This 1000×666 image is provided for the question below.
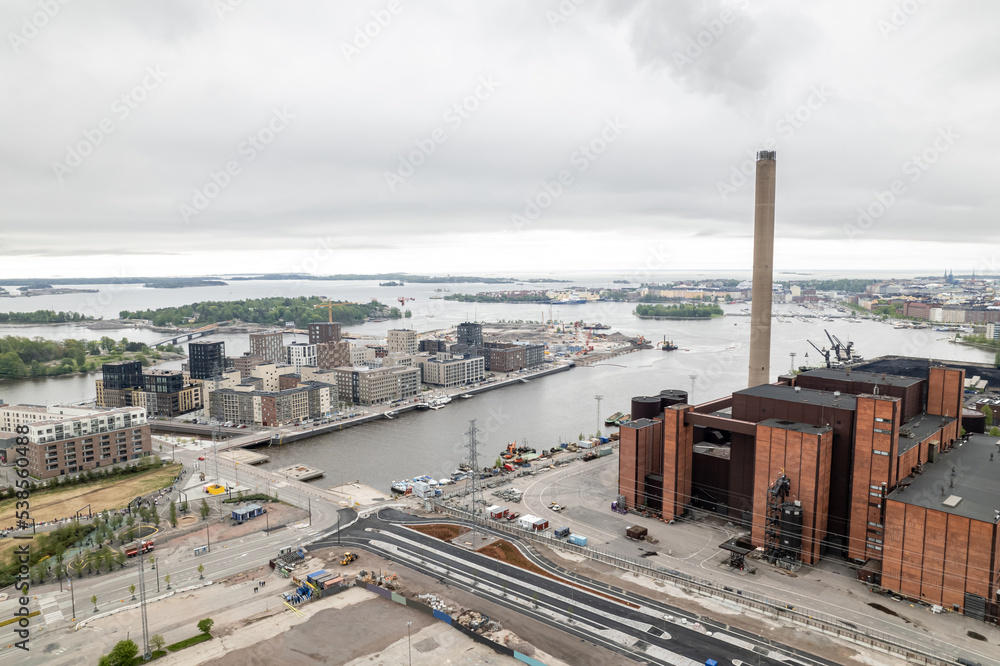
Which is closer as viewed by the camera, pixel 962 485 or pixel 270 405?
pixel 962 485

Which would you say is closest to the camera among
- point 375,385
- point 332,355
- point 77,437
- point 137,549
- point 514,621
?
point 514,621

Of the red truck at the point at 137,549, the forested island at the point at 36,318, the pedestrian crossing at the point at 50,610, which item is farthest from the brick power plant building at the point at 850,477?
the forested island at the point at 36,318

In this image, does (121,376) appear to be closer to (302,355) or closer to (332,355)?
(302,355)

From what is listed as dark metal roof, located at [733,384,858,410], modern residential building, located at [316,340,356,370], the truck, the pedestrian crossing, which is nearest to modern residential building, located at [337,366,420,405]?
modern residential building, located at [316,340,356,370]

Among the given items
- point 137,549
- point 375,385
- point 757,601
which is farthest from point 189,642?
point 375,385

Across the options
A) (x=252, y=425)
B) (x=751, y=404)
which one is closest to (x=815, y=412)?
(x=751, y=404)

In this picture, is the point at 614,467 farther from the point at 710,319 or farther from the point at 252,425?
the point at 710,319

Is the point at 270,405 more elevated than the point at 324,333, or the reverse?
the point at 324,333

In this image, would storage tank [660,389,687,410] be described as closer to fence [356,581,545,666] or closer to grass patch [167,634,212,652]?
fence [356,581,545,666]
